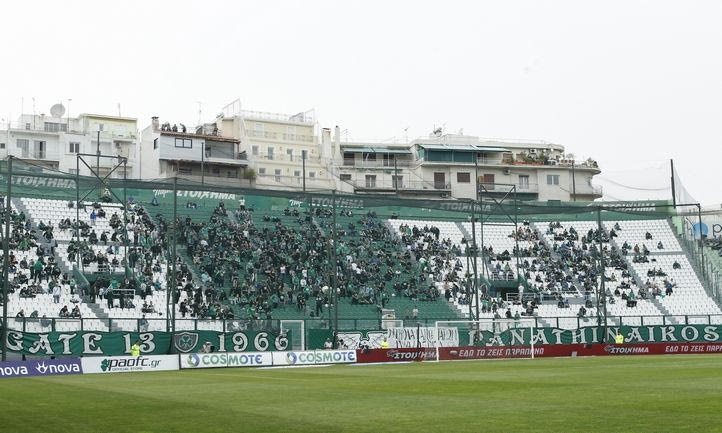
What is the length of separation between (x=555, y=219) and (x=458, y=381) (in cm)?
5696

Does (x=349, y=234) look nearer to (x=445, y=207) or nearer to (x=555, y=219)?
(x=445, y=207)

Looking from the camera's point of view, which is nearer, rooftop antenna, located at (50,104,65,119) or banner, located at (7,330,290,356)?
banner, located at (7,330,290,356)

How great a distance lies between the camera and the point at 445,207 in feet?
249

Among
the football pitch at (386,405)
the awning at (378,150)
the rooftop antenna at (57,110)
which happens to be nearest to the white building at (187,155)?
the rooftop antenna at (57,110)

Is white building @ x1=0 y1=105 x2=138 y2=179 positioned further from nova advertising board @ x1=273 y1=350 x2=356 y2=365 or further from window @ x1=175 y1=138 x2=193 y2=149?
nova advertising board @ x1=273 y1=350 x2=356 y2=365

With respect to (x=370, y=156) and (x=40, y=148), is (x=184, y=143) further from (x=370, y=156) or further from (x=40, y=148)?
(x=370, y=156)

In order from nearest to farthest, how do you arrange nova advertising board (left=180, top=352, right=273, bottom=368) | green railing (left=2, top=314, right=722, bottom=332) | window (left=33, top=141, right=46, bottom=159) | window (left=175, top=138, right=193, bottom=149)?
1. nova advertising board (left=180, top=352, right=273, bottom=368)
2. green railing (left=2, top=314, right=722, bottom=332)
3. window (left=33, top=141, right=46, bottom=159)
4. window (left=175, top=138, right=193, bottom=149)

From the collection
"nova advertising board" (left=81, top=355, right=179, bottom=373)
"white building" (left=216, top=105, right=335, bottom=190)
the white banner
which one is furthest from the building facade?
"nova advertising board" (left=81, top=355, right=179, bottom=373)

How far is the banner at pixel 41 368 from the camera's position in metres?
37.6

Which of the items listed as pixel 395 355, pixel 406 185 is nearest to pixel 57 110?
pixel 406 185

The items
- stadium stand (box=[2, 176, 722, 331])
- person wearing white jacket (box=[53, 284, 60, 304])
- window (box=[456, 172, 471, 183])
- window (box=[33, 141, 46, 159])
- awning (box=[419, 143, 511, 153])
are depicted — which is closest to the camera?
person wearing white jacket (box=[53, 284, 60, 304])

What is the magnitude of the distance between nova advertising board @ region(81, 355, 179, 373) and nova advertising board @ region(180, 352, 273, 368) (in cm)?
66

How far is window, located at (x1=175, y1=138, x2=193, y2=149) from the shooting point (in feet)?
342

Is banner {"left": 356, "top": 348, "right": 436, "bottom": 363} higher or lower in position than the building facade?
lower
